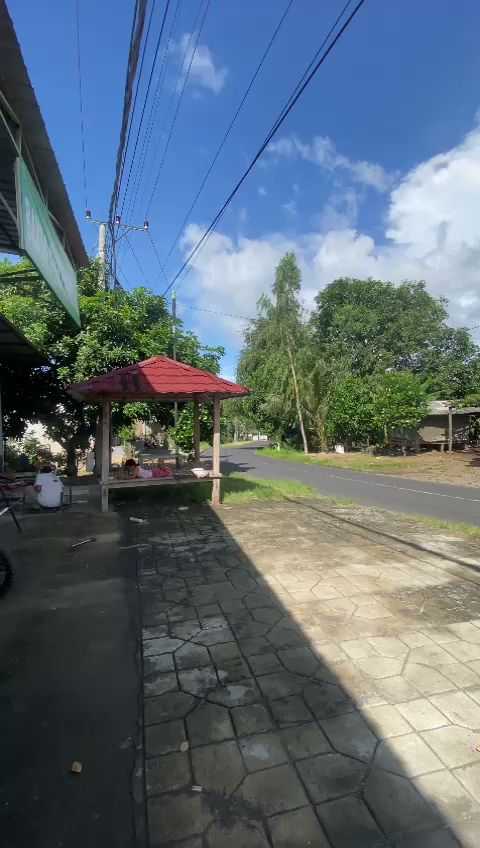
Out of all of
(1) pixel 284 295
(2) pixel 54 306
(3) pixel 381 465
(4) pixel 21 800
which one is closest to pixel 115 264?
(2) pixel 54 306

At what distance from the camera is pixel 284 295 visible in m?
29.3

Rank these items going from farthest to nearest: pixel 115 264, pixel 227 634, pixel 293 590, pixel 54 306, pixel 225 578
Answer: pixel 115 264
pixel 54 306
pixel 225 578
pixel 293 590
pixel 227 634

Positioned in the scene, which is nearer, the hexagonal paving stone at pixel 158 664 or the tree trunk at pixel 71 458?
the hexagonal paving stone at pixel 158 664

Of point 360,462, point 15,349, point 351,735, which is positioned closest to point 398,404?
point 360,462

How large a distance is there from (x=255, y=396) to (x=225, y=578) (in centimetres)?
3114

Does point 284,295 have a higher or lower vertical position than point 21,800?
higher

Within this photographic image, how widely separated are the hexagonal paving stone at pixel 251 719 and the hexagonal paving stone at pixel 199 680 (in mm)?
274

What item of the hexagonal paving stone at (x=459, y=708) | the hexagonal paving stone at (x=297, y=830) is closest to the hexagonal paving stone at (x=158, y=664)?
the hexagonal paving stone at (x=297, y=830)

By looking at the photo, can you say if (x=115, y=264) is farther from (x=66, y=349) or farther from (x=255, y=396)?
(x=255, y=396)

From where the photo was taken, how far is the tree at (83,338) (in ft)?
36.5

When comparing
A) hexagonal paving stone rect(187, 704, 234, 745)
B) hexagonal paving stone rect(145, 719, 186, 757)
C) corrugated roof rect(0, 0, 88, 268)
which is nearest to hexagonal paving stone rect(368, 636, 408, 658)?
hexagonal paving stone rect(187, 704, 234, 745)

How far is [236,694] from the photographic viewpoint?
8.80 ft

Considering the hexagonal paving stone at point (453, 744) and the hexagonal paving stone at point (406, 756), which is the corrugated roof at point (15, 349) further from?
the hexagonal paving stone at point (453, 744)

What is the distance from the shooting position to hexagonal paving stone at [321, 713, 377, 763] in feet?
7.22
